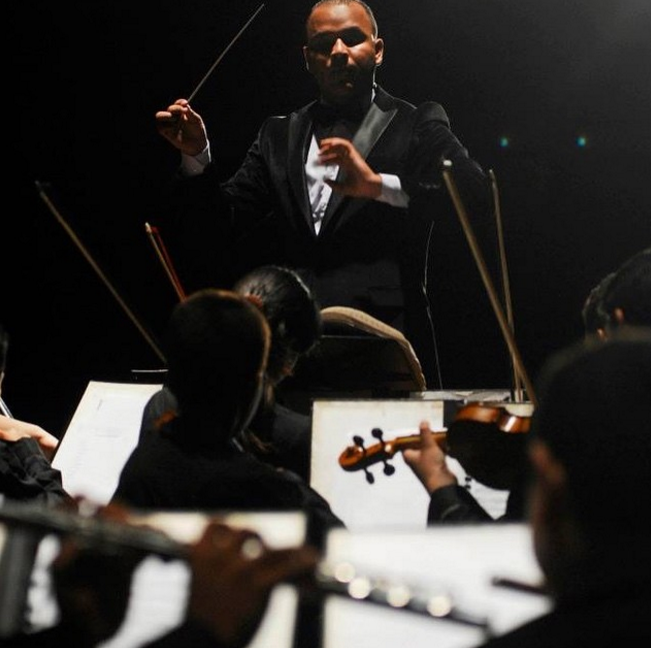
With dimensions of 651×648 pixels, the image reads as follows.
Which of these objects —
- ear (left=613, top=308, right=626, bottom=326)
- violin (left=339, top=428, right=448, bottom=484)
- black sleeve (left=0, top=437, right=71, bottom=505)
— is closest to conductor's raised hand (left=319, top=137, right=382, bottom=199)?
violin (left=339, top=428, right=448, bottom=484)

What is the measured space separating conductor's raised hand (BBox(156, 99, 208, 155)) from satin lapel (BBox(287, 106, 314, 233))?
9.5 inches

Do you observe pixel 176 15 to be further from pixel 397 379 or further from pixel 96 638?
pixel 96 638

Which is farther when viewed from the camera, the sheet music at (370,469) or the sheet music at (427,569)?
the sheet music at (370,469)

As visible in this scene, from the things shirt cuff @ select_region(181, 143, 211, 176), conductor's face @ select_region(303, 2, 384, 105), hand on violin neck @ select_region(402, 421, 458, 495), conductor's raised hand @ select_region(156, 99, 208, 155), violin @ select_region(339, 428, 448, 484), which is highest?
conductor's face @ select_region(303, 2, 384, 105)

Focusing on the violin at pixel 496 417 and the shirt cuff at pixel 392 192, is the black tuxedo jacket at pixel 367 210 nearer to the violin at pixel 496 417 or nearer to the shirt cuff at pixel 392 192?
the shirt cuff at pixel 392 192

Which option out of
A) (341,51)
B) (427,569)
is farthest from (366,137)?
(427,569)

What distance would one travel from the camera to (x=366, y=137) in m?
2.82

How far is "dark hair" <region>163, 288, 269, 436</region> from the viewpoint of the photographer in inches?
66.7

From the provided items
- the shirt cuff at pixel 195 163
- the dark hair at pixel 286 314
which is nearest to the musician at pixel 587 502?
the dark hair at pixel 286 314

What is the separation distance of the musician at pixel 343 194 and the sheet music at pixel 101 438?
0.49 m

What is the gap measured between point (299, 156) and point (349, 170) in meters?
0.45

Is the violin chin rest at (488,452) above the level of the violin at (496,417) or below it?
below

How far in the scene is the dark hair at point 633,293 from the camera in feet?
6.25

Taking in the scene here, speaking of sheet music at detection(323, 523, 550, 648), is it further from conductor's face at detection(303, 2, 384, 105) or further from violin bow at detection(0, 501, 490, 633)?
conductor's face at detection(303, 2, 384, 105)
